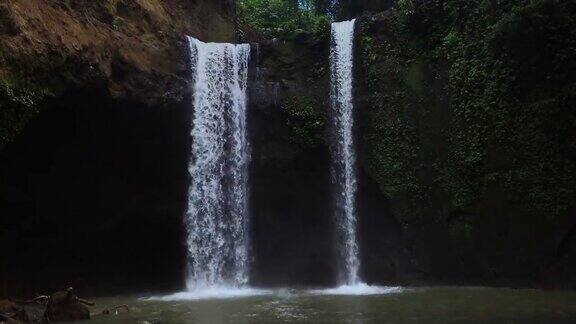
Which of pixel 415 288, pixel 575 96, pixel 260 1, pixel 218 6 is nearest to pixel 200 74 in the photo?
pixel 218 6

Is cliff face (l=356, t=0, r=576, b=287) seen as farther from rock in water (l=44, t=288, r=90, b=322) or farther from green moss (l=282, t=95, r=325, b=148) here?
rock in water (l=44, t=288, r=90, b=322)

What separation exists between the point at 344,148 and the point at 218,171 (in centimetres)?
367

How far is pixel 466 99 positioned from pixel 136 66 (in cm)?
863

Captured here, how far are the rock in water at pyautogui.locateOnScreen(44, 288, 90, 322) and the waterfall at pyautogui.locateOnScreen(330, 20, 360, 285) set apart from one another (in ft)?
25.1

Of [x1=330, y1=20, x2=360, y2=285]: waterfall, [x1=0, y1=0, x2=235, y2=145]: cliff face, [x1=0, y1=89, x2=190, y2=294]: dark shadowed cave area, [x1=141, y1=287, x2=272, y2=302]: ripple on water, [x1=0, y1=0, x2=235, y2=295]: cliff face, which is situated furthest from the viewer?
[x1=330, y1=20, x2=360, y2=285]: waterfall

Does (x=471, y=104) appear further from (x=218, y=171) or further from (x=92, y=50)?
(x=92, y=50)

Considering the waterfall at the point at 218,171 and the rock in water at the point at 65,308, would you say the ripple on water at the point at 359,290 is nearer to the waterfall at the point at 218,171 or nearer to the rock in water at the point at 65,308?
the waterfall at the point at 218,171

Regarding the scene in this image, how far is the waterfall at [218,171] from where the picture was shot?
15047mm

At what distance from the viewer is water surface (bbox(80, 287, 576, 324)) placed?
27.5ft

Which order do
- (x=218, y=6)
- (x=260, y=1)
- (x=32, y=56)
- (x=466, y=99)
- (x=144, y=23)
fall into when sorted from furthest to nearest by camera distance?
1. (x=260, y=1)
2. (x=218, y=6)
3. (x=144, y=23)
4. (x=466, y=99)
5. (x=32, y=56)

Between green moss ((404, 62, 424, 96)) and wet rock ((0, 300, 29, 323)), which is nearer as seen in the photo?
wet rock ((0, 300, 29, 323))

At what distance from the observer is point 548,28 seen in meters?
12.7

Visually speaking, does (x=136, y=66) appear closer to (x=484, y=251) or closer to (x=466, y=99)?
(x=466, y=99)

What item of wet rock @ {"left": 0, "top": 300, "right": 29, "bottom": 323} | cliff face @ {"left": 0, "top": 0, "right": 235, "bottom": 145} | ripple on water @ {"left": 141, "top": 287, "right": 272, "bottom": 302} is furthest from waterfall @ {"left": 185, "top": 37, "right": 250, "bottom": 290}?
wet rock @ {"left": 0, "top": 300, "right": 29, "bottom": 323}
